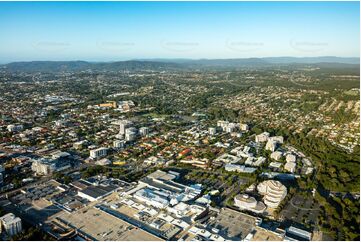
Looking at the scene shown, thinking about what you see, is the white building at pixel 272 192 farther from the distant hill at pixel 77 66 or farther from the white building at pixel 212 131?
the distant hill at pixel 77 66

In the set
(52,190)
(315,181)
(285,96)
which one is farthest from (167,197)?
(285,96)

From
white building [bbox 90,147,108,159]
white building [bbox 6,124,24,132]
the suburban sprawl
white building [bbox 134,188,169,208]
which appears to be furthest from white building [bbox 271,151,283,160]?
white building [bbox 6,124,24,132]

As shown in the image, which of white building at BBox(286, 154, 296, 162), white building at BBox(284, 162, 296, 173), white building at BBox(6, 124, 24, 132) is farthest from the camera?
white building at BBox(6, 124, 24, 132)

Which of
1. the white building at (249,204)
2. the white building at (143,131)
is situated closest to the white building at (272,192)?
the white building at (249,204)

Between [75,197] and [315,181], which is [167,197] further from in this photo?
[315,181]

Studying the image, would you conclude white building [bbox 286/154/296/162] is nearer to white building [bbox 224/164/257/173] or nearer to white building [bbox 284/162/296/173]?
white building [bbox 284/162/296/173]

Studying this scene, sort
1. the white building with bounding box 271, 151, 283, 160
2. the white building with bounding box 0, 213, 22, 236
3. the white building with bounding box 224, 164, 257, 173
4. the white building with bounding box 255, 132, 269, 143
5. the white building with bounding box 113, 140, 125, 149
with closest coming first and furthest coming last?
the white building with bounding box 0, 213, 22, 236
the white building with bounding box 224, 164, 257, 173
the white building with bounding box 271, 151, 283, 160
the white building with bounding box 113, 140, 125, 149
the white building with bounding box 255, 132, 269, 143
